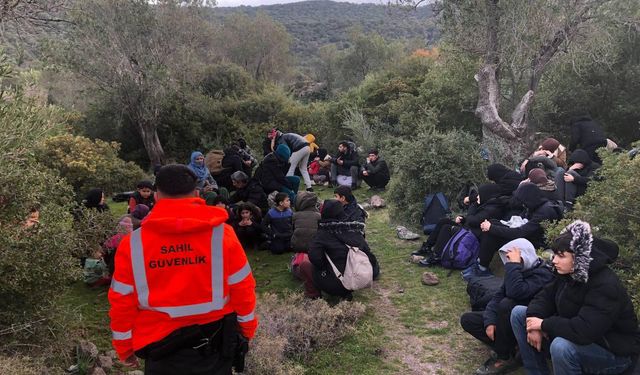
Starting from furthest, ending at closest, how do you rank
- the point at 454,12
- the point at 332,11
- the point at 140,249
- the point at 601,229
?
the point at 332,11
the point at 454,12
the point at 601,229
the point at 140,249

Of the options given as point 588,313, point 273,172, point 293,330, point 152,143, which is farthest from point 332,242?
point 152,143

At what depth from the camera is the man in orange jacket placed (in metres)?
2.71

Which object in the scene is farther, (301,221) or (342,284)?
(301,221)

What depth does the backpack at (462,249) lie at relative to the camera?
6.54 m

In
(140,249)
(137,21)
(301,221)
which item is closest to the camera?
(140,249)

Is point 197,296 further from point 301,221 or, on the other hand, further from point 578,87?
point 578,87

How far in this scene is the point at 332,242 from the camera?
214 inches

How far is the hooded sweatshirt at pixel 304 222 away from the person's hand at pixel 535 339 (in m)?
3.03

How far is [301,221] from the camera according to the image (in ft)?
22.0

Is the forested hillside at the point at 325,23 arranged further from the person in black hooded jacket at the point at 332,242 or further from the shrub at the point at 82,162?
the person in black hooded jacket at the point at 332,242

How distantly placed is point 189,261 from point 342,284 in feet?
9.89

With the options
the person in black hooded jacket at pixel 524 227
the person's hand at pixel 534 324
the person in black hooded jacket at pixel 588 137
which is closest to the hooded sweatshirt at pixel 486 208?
the person in black hooded jacket at pixel 524 227

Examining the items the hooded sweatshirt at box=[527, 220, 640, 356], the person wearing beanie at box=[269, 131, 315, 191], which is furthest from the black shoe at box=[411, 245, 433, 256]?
the person wearing beanie at box=[269, 131, 315, 191]

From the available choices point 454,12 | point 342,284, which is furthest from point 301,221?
point 454,12
